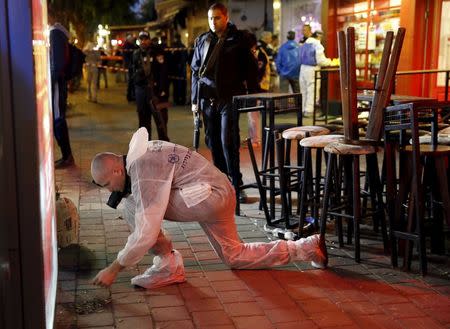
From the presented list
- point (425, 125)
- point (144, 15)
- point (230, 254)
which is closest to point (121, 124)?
point (425, 125)

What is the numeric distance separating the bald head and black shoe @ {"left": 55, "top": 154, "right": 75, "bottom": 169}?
5.17m

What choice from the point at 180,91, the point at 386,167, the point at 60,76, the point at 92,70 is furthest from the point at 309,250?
the point at 92,70

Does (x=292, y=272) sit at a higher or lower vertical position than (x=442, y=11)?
lower

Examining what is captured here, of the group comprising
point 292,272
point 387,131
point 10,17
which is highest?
point 10,17

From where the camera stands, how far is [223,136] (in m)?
7.31

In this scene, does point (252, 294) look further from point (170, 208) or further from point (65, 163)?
point (65, 163)

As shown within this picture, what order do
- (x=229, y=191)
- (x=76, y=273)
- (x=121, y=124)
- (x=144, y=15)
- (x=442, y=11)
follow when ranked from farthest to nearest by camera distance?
(x=144, y=15) → (x=121, y=124) → (x=442, y=11) → (x=76, y=273) → (x=229, y=191)

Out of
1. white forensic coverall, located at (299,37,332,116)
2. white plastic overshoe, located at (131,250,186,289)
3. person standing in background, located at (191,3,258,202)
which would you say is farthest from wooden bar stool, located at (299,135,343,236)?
white forensic coverall, located at (299,37,332,116)

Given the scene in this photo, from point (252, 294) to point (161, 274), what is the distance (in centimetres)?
68

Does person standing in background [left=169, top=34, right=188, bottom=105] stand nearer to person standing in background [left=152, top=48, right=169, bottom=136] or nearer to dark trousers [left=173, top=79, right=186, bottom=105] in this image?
dark trousers [left=173, top=79, right=186, bottom=105]

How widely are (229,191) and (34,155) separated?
82.5 inches

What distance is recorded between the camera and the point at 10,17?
2832mm

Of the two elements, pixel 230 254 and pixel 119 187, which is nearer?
pixel 119 187

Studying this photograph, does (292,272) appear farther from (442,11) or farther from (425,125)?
(442,11)
